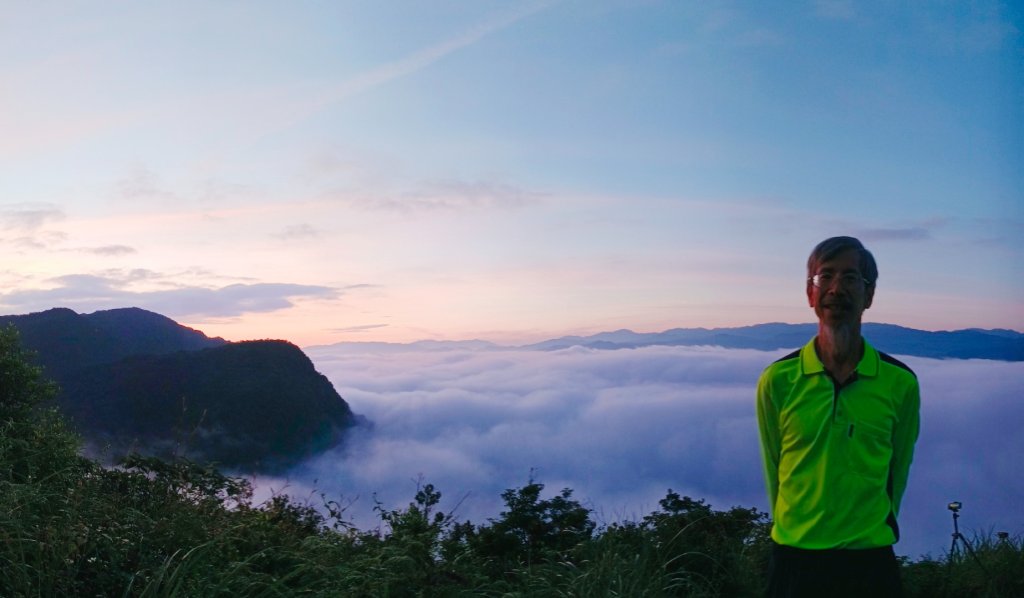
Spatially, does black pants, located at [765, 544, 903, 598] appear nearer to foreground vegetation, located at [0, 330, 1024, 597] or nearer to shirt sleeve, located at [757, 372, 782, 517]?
shirt sleeve, located at [757, 372, 782, 517]

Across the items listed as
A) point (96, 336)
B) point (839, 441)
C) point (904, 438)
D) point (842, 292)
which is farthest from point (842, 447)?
point (96, 336)

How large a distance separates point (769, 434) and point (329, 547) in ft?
10.1

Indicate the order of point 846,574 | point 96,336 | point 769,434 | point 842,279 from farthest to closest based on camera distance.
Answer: point 96,336
point 769,434
point 842,279
point 846,574

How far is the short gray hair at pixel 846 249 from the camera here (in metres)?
3.05

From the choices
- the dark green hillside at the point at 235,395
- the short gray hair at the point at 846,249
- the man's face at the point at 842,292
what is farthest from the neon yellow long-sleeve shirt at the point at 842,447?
the dark green hillside at the point at 235,395

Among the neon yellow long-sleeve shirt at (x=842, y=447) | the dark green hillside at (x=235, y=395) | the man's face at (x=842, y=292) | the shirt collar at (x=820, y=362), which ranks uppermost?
the man's face at (x=842, y=292)

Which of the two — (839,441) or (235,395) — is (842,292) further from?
(235,395)

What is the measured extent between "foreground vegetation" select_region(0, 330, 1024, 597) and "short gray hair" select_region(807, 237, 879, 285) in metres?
2.10

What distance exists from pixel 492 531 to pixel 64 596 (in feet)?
12.1

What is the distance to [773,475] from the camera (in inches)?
128

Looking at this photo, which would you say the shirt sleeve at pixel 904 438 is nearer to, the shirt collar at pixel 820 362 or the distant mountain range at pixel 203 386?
the shirt collar at pixel 820 362

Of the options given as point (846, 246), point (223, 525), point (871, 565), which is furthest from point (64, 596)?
point (846, 246)

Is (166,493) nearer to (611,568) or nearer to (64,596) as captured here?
(64,596)

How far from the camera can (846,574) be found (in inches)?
115
